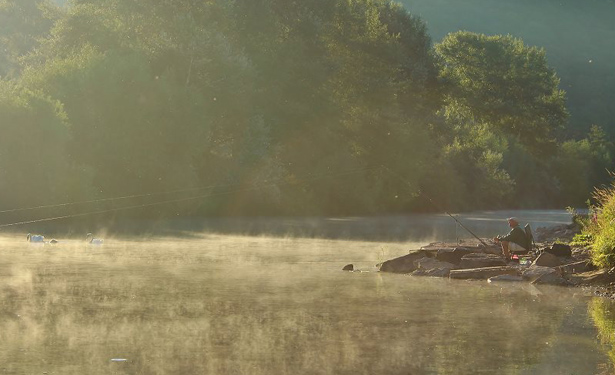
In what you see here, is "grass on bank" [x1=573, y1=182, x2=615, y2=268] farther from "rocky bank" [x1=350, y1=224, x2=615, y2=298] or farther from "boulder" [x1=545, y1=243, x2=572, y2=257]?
"boulder" [x1=545, y1=243, x2=572, y2=257]

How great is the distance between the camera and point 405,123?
84.1 meters

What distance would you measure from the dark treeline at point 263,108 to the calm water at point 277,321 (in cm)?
2702

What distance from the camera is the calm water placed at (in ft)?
46.7

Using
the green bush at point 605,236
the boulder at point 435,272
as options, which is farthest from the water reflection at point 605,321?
the boulder at point 435,272

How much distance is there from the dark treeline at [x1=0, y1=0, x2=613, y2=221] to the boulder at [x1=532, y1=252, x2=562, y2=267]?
23.8 metres

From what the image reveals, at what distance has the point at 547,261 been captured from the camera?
28.1 meters

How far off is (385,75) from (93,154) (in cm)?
2730

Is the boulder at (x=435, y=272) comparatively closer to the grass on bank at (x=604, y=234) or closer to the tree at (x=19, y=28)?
the grass on bank at (x=604, y=234)

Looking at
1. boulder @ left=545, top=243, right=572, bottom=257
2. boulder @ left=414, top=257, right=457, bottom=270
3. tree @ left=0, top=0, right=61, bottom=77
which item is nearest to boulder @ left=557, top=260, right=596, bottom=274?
boulder @ left=545, top=243, right=572, bottom=257

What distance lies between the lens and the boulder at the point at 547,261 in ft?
91.8

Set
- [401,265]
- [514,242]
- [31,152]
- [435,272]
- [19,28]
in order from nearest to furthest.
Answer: [435,272] < [401,265] < [514,242] < [31,152] < [19,28]

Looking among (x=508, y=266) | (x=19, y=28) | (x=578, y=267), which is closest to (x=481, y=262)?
(x=508, y=266)

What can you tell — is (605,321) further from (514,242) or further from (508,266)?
(514,242)

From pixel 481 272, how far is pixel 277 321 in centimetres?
996
